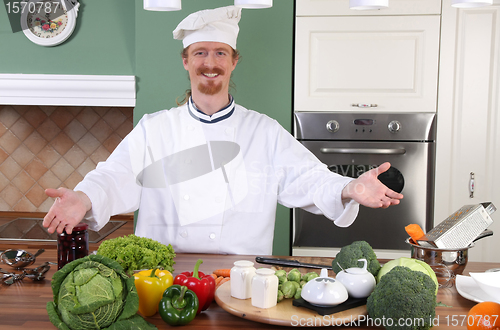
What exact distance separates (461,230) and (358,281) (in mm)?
440

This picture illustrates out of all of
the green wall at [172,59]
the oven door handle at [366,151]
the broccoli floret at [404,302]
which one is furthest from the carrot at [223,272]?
the oven door handle at [366,151]

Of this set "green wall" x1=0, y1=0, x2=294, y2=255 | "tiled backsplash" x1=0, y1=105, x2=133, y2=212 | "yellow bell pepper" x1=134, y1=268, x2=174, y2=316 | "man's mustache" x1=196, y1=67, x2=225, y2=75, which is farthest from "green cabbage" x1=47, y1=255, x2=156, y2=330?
"tiled backsplash" x1=0, y1=105, x2=133, y2=212

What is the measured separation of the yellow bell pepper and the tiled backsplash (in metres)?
1.81

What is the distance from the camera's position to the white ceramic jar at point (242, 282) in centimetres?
97

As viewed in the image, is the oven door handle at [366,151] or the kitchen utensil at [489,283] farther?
the oven door handle at [366,151]

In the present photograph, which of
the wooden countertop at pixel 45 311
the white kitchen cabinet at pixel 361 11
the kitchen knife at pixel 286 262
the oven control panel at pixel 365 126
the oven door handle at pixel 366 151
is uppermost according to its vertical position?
the white kitchen cabinet at pixel 361 11

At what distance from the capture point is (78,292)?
0.85m

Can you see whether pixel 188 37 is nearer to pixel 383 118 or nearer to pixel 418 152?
pixel 383 118

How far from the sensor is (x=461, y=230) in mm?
1228

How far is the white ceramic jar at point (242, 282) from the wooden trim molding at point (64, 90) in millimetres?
1568

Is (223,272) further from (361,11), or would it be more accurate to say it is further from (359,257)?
(361,11)

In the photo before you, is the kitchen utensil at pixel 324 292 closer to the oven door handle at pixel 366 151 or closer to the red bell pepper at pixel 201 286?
the red bell pepper at pixel 201 286

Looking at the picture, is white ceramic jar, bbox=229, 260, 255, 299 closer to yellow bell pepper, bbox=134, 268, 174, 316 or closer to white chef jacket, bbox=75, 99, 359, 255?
yellow bell pepper, bbox=134, 268, 174, 316

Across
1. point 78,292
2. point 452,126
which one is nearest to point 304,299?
point 78,292
